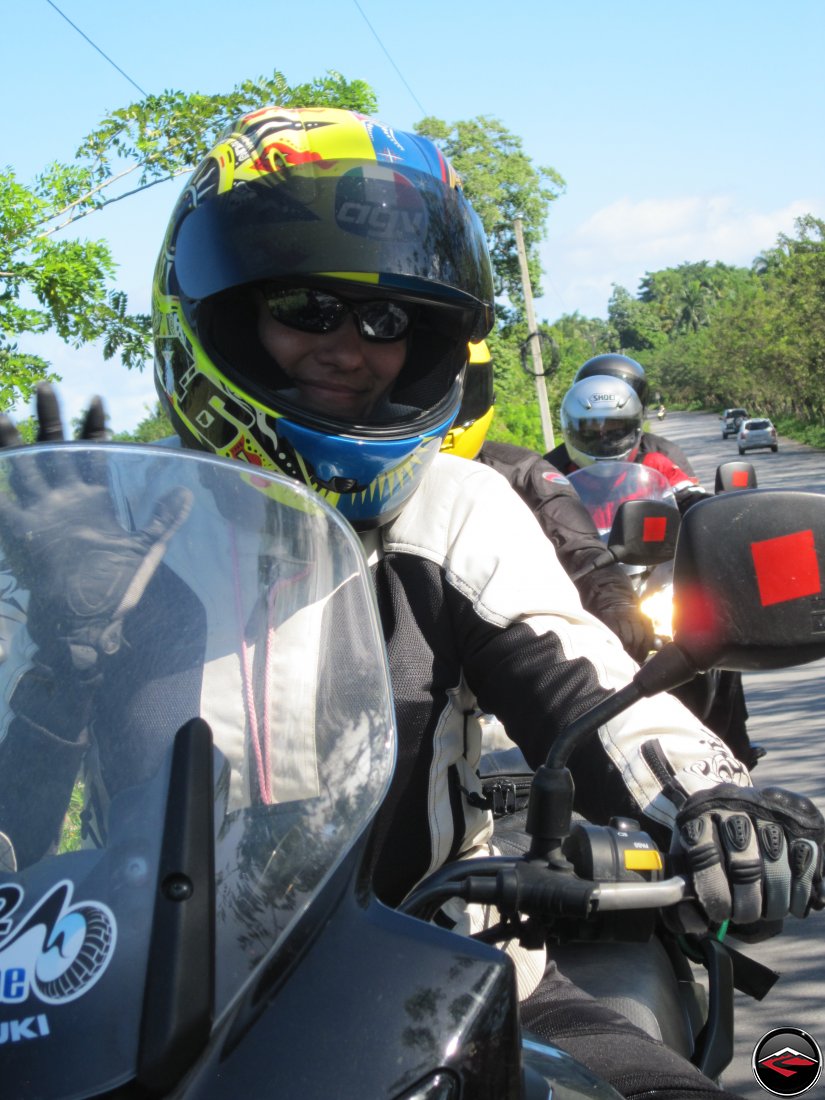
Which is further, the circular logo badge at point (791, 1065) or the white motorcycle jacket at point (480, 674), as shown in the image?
the white motorcycle jacket at point (480, 674)

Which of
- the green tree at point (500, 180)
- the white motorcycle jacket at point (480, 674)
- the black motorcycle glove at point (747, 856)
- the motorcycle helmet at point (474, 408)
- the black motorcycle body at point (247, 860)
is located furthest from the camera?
the green tree at point (500, 180)

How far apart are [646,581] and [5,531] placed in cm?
409

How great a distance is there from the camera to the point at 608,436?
21.4 ft

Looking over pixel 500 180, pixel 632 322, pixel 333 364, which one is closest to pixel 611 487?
pixel 333 364

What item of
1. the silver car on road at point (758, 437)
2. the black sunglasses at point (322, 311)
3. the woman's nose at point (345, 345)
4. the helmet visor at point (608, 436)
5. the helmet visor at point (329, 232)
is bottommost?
the silver car on road at point (758, 437)

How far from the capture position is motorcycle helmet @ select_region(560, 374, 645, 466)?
21.3 ft

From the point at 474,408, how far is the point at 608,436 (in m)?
1.65

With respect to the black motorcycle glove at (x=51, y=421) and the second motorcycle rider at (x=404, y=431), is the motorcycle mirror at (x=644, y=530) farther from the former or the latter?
the black motorcycle glove at (x=51, y=421)

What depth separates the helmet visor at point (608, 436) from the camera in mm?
6504

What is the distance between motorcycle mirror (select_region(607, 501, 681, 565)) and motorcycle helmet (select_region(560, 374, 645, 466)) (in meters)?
2.71

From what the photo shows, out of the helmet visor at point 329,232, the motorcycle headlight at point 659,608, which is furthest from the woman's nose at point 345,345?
the motorcycle headlight at point 659,608

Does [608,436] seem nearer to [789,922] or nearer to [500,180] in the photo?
[789,922]

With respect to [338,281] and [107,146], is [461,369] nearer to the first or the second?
[338,281]

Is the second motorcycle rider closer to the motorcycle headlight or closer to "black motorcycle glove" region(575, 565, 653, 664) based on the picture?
"black motorcycle glove" region(575, 565, 653, 664)
